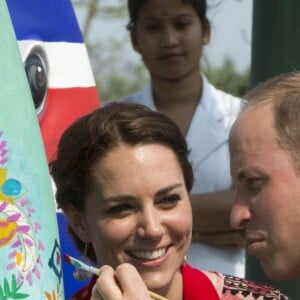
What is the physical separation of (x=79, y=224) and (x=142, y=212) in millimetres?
216

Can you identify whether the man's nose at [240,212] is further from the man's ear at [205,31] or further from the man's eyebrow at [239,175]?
the man's ear at [205,31]

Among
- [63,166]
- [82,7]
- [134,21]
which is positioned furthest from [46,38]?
[82,7]

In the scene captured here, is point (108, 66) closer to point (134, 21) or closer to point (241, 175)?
point (134, 21)

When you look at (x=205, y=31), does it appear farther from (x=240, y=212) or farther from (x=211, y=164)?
(x=240, y=212)

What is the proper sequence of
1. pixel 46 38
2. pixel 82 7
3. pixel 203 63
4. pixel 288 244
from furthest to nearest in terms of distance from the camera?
pixel 82 7 < pixel 203 63 < pixel 46 38 < pixel 288 244

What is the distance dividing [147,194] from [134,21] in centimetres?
124

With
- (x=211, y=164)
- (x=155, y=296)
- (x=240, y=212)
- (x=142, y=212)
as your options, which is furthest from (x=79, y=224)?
(x=211, y=164)

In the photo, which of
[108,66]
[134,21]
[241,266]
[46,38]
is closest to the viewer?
[46,38]

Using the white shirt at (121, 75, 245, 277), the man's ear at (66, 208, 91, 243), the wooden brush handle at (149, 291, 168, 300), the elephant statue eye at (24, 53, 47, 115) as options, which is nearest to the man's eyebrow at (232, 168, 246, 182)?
the wooden brush handle at (149, 291, 168, 300)

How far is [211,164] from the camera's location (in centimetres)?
329

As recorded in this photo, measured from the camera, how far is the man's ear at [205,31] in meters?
3.55

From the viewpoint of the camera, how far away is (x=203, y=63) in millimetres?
3824

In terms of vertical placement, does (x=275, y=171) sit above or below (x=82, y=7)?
below

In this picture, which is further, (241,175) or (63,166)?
(63,166)
